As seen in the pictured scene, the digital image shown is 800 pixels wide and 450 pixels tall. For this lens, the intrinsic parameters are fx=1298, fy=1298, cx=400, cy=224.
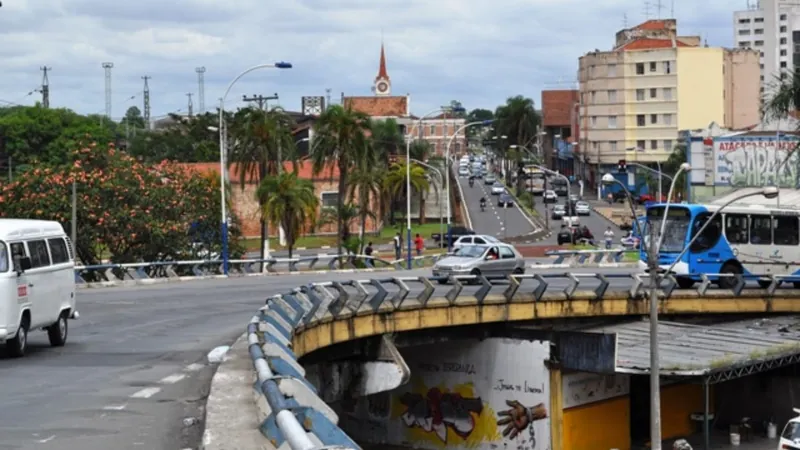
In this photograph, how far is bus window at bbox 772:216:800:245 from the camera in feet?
139

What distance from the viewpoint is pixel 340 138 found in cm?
6856

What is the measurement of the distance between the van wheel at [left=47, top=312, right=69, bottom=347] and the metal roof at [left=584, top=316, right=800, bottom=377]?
1551cm

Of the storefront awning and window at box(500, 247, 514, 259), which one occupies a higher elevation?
window at box(500, 247, 514, 259)

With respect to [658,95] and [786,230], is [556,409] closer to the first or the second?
[786,230]

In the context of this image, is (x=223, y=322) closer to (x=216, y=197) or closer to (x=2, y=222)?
(x=2, y=222)

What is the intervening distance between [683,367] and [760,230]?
38.4 ft

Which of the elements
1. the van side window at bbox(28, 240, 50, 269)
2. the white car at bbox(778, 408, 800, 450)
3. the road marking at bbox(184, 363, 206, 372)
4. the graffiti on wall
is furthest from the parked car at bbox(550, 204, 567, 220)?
the road marking at bbox(184, 363, 206, 372)

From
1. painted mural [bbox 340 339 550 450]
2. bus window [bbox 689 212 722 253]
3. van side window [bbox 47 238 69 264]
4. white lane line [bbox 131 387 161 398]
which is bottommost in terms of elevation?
painted mural [bbox 340 339 550 450]

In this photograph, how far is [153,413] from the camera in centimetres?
1379

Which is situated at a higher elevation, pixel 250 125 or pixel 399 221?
pixel 250 125

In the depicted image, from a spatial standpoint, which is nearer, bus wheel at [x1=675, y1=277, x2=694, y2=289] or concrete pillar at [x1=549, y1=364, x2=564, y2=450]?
concrete pillar at [x1=549, y1=364, x2=564, y2=450]

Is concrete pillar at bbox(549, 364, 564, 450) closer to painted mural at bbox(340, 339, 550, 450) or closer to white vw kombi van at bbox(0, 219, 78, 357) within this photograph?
painted mural at bbox(340, 339, 550, 450)

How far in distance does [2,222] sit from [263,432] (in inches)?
473

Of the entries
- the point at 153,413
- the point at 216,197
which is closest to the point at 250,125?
the point at 216,197
